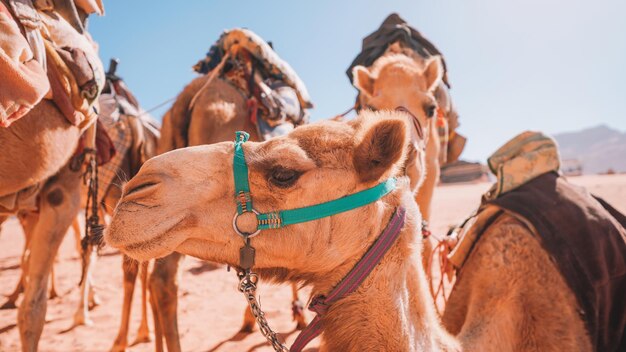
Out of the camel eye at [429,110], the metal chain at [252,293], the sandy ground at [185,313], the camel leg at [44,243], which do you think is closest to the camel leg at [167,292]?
the camel leg at [44,243]

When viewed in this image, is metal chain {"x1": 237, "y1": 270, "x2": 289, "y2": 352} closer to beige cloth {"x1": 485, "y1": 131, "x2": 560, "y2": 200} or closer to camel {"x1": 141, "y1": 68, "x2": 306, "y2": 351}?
camel {"x1": 141, "y1": 68, "x2": 306, "y2": 351}

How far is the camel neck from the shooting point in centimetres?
153

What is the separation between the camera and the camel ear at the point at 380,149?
1.53 m

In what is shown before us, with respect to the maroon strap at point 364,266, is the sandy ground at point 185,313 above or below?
below

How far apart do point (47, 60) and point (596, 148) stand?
161155 mm

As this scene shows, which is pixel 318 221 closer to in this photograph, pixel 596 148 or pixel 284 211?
pixel 284 211

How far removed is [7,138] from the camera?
2.39 meters

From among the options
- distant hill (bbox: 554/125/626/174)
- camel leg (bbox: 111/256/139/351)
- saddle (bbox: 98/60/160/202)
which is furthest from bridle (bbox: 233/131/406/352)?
distant hill (bbox: 554/125/626/174)

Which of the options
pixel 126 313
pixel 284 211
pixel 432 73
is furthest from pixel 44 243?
pixel 432 73

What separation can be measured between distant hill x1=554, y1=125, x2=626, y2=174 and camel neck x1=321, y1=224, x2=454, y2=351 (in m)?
110

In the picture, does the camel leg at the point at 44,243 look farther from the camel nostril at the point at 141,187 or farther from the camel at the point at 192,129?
the camel nostril at the point at 141,187

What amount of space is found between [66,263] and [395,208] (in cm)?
1039

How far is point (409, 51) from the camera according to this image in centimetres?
541

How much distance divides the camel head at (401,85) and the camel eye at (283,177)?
2.31m
